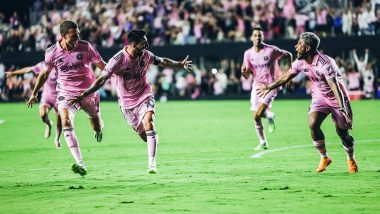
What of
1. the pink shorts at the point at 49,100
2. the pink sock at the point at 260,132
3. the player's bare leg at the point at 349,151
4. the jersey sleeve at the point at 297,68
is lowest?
the pink sock at the point at 260,132

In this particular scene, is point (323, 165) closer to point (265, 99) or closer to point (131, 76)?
point (131, 76)

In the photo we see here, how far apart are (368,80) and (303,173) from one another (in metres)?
25.4

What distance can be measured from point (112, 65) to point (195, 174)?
2231mm

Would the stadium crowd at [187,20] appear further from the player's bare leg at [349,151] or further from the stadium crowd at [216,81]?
the player's bare leg at [349,151]

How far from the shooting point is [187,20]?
4241cm

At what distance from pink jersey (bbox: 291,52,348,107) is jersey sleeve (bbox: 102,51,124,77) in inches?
111

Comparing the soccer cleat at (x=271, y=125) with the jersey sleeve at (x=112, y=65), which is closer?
the jersey sleeve at (x=112, y=65)

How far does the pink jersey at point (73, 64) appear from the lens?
1492cm

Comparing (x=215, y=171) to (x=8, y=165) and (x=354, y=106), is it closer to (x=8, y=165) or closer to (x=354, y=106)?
(x=8, y=165)

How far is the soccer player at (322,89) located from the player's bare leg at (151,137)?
1.90 m

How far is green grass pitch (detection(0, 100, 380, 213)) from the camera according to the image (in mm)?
10695

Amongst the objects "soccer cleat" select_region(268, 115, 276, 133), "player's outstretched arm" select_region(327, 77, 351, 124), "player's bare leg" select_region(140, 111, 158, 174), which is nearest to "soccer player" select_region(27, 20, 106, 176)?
"player's bare leg" select_region(140, 111, 158, 174)

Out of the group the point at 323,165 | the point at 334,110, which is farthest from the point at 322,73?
the point at 323,165

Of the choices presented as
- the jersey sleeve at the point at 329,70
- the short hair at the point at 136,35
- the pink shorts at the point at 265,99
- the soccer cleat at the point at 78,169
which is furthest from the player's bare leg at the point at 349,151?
the pink shorts at the point at 265,99
